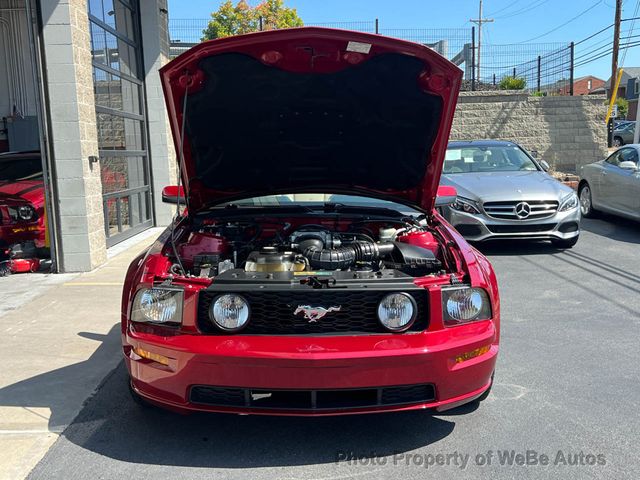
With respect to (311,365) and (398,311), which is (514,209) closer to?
(398,311)

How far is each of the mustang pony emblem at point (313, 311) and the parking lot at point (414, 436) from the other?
0.71 metres

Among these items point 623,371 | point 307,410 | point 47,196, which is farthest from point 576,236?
point 47,196

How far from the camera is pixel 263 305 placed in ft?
9.57

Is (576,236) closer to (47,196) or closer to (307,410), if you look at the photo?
(307,410)

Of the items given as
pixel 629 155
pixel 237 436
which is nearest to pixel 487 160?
pixel 629 155

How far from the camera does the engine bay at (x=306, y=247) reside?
342 cm

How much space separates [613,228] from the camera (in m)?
9.91

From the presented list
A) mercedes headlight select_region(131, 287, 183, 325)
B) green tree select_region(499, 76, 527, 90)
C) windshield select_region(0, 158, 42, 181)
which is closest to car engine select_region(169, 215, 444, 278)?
mercedes headlight select_region(131, 287, 183, 325)

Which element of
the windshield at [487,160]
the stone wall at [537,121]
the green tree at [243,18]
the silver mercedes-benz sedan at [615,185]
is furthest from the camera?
the green tree at [243,18]

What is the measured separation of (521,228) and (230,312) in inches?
221

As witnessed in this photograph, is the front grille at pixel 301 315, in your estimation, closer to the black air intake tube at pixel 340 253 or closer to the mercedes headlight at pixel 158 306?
the mercedes headlight at pixel 158 306

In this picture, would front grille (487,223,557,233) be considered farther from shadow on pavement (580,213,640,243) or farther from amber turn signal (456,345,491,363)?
amber turn signal (456,345,491,363)

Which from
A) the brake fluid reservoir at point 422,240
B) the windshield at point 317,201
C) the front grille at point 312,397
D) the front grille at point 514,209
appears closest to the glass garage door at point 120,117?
the windshield at point 317,201

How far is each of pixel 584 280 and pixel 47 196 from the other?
246 inches
